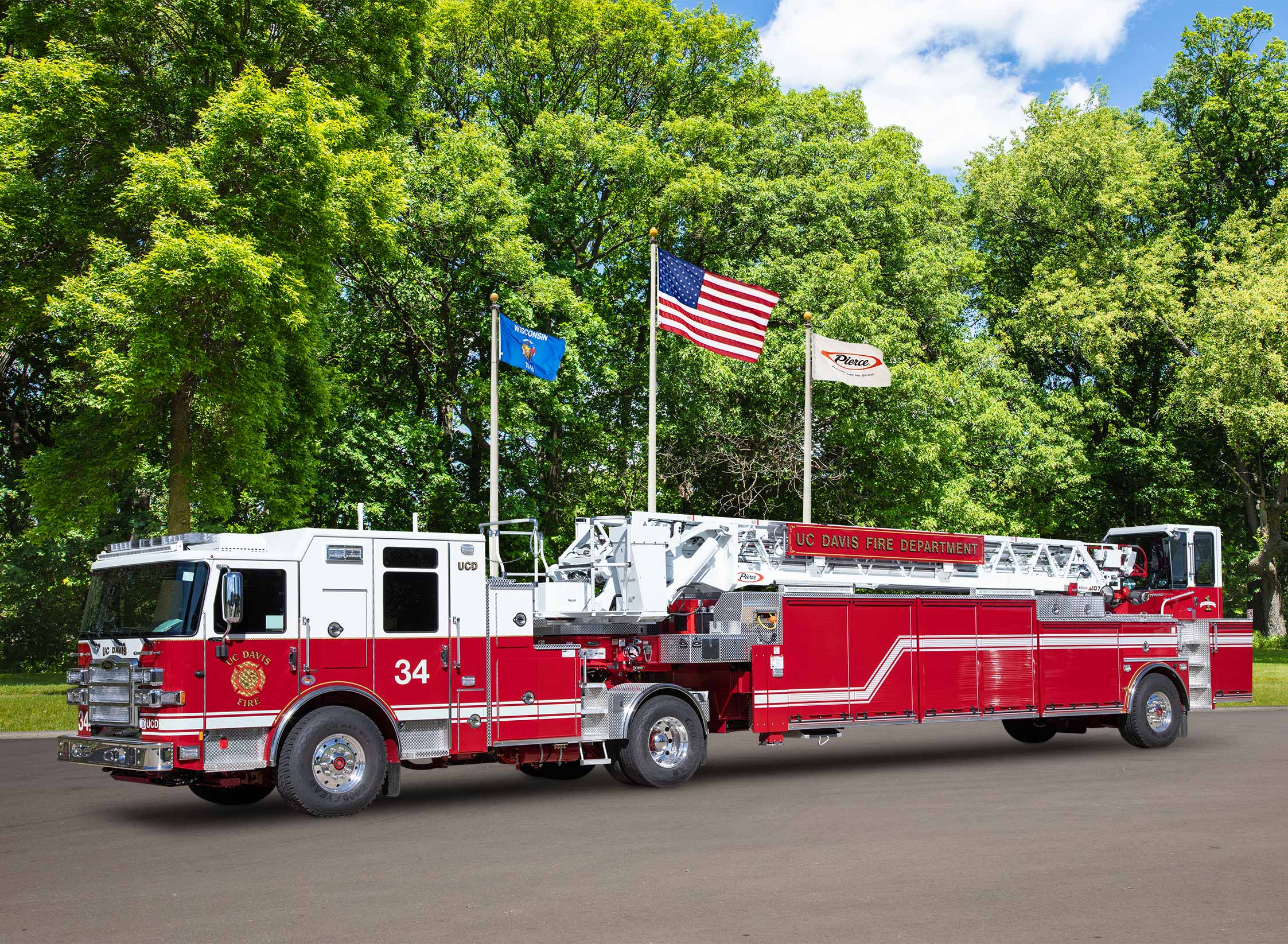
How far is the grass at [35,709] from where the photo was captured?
2125cm

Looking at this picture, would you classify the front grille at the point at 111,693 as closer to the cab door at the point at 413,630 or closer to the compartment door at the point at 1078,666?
the cab door at the point at 413,630

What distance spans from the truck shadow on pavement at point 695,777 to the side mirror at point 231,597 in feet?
6.70

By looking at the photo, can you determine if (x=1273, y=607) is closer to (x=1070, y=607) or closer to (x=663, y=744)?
(x=1070, y=607)

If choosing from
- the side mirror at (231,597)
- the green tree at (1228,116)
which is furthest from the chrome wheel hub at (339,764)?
the green tree at (1228,116)

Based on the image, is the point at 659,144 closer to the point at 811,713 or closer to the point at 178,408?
the point at 178,408

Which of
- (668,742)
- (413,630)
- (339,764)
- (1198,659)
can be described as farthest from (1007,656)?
(339,764)

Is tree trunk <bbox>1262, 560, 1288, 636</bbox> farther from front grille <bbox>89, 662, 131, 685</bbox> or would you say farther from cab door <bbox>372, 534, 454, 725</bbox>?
front grille <bbox>89, 662, 131, 685</bbox>

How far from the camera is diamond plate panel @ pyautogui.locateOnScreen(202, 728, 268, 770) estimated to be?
11398 millimetres

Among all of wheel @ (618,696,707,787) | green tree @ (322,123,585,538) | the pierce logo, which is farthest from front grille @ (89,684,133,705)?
green tree @ (322,123,585,538)

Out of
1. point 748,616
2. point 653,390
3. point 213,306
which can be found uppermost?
point 213,306

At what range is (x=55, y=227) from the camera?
82.9 ft

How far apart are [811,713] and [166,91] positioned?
19.3m

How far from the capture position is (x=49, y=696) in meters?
26.6

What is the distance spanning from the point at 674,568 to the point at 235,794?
5.60m
